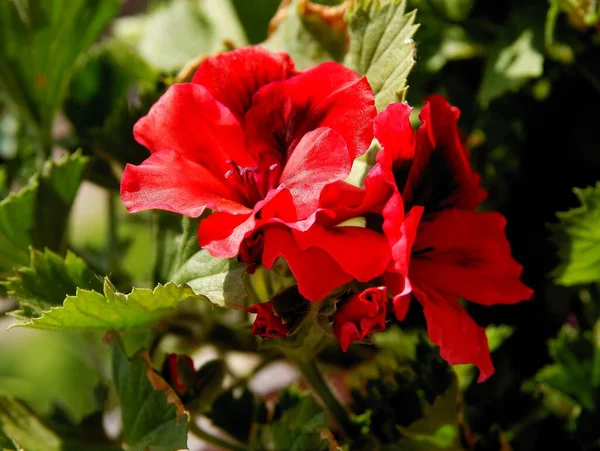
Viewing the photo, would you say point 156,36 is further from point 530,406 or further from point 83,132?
point 530,406

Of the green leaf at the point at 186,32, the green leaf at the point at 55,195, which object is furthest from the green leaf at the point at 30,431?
the green leaf at the point at 186,32

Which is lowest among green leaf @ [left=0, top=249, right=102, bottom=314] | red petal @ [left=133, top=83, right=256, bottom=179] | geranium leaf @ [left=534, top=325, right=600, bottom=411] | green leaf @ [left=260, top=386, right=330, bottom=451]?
geranium leaf @ [left=534, top=325, right=600, bottom=411]

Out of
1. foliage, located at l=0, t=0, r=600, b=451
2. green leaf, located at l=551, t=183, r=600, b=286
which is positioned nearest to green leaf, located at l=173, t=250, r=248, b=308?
foliage, located at l=0, t=0, r=600, b=451

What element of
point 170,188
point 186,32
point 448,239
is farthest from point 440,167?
point 186,32

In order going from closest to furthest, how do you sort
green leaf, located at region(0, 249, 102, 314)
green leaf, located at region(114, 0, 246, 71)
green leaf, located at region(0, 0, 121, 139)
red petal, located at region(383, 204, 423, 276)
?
1. red petal, located at region(383, 204, 423, 276)
2. green leaf, located at region(0, 249, 102, 314)
3. green leaf, located at region(0, 0, 121, 139)
4. green leaf, located at region(114, 0, 246, 71)

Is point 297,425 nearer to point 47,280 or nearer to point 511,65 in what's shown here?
point 47,280

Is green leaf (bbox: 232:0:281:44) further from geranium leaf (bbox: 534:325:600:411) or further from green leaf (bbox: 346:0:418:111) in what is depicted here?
geranium leaf (bbox: 534:325:600:411)

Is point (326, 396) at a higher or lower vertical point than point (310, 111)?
lower
